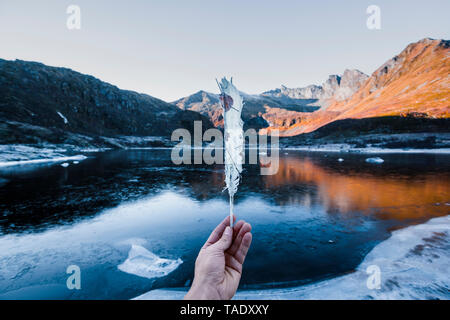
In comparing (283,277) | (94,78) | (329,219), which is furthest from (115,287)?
(94,78)

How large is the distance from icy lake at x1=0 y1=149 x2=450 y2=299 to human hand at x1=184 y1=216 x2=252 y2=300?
4.03 m

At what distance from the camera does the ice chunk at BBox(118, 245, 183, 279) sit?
25.0 feet

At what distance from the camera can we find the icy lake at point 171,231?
7.25 m

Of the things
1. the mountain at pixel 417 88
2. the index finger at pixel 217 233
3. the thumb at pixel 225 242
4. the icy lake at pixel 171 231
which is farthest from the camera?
the mountain at pixel 417 88

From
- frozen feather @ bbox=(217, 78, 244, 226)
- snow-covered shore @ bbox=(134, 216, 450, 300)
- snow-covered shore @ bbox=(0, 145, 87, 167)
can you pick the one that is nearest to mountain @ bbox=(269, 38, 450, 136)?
snow-covered shore @ bbox=(134, 216, 450, 300)

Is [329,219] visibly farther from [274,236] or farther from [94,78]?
[94,78]

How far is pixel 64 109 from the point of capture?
126812mm

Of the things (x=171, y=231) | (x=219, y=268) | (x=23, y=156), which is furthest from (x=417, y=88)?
(x=23, y=156)

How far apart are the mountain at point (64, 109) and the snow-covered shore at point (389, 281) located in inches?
2957

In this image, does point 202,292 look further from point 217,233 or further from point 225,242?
point 217,233

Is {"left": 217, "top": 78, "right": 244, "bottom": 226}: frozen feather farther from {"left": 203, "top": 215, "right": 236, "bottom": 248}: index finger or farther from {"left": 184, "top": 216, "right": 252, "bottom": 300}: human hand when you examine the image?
{"left": 184, "top": 216, "right": 252, "bottom": 300}: human hand

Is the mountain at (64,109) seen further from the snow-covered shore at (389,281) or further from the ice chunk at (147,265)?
the snow-covered shore at (389,281)

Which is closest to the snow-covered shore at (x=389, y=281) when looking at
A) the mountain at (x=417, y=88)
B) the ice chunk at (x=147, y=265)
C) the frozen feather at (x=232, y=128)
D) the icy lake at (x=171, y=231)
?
the icy lake at (x=171, y=231)
